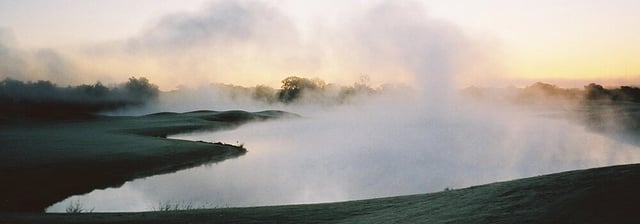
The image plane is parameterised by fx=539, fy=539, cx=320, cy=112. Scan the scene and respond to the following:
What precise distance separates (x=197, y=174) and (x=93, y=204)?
41.3 ft

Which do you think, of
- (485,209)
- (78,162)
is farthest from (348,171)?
(485,209)

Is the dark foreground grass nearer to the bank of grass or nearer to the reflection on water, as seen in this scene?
the reflection on water

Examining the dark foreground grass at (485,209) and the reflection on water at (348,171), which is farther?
the reflection on water at (348,171)

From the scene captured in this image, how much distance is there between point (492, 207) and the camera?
1823cm

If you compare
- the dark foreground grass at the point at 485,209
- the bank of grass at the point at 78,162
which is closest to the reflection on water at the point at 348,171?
the bank of grass at the point at 78,162

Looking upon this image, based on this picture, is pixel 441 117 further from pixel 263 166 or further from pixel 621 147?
pixel 263 166

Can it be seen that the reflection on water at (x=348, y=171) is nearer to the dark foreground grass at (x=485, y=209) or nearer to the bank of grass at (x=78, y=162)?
the bank of grass at (x=78, y=162)

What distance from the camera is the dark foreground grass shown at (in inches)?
626

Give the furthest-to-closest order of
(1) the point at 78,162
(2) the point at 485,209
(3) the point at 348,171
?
(3) the point at 348,171 → (1) the point at 78,162 → (2) the point at 485,209

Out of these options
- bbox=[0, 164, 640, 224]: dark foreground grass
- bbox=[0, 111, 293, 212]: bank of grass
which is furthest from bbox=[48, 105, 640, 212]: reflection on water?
bbox=[0, 164, 640, 224]: dark foreground grass

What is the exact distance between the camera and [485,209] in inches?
714

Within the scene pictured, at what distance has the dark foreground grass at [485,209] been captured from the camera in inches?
626

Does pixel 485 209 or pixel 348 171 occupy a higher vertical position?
pixel 348 171

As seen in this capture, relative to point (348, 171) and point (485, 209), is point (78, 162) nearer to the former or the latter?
point (348, 171)
